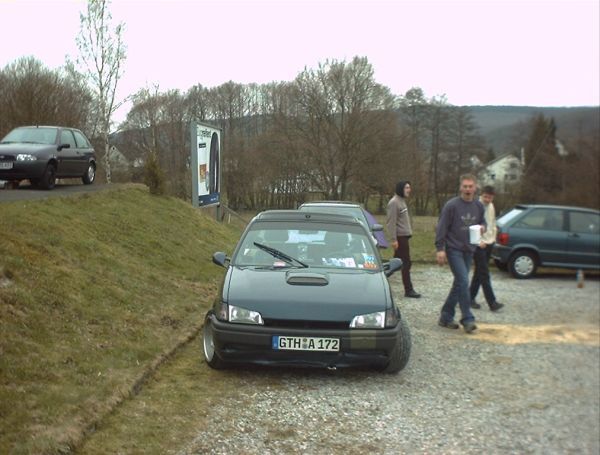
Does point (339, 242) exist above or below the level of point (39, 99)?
below

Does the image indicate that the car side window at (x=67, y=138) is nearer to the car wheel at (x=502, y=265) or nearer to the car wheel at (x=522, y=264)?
the car wheel at (x=502, y=265)

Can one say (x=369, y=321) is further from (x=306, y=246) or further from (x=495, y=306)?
(x=495, y=306)

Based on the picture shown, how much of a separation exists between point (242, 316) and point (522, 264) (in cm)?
885

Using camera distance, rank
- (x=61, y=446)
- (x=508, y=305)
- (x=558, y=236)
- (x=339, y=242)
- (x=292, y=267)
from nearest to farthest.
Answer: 1. (x=61, y=446)
2. (x=292, y=267)
3. (x=339, y=242)
4. (x=508, y=305)
5. (x=558, y=236)

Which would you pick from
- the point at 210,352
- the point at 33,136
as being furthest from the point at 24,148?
the point at 210,352

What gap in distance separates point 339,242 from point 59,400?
3.14 meters

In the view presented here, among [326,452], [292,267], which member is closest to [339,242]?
[292,267]

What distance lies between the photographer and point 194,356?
5.81 m

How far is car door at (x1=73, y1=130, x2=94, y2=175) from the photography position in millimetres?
14586

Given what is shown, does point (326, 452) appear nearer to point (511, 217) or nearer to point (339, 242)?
point (339, 242)

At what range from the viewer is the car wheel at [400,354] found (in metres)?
5.18

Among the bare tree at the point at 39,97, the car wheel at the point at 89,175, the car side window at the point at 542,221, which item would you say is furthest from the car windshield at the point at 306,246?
the bare tree at the point at 39,97

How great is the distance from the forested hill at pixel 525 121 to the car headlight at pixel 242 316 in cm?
273

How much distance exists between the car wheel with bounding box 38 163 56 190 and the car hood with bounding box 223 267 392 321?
348 inches
